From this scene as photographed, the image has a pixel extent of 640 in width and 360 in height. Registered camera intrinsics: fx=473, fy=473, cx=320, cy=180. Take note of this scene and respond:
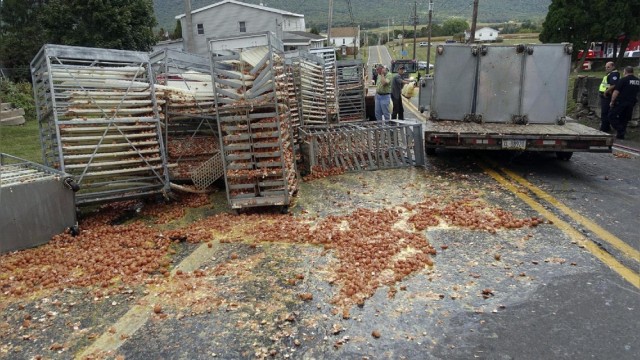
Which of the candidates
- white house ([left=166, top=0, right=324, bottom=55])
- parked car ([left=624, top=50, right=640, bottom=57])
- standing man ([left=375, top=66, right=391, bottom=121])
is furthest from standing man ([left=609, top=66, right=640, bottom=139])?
white house ([left=166, top=0, right=324, bottom=55])

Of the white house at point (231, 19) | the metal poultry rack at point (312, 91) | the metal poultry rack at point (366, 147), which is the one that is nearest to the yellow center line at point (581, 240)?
the metal poultry rack at point (366, 147)

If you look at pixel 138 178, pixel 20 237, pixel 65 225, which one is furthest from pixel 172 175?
pixel 20 237

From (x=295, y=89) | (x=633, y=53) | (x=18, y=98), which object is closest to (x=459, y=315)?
(x=295, y=89)

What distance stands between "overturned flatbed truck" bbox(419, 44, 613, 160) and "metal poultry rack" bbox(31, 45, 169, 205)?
206 inches

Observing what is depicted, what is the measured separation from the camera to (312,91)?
1255cm

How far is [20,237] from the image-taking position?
6.21 m

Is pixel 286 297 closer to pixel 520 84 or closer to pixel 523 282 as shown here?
pixel 523 282

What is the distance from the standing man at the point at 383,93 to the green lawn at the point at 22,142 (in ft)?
31.4

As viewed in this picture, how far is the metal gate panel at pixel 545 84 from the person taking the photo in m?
9.88

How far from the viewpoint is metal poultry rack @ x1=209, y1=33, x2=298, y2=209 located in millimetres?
7473

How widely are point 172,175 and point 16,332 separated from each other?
4.91 metres

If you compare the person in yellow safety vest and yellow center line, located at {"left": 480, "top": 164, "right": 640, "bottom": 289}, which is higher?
the person in yellow safety vest

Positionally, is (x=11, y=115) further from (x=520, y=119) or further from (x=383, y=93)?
(x=520, y=119)

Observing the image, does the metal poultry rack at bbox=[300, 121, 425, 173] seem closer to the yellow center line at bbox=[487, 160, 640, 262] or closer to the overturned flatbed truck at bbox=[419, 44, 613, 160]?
the overturned flatbed truck at bbox=[419, 44, 613, 160]
